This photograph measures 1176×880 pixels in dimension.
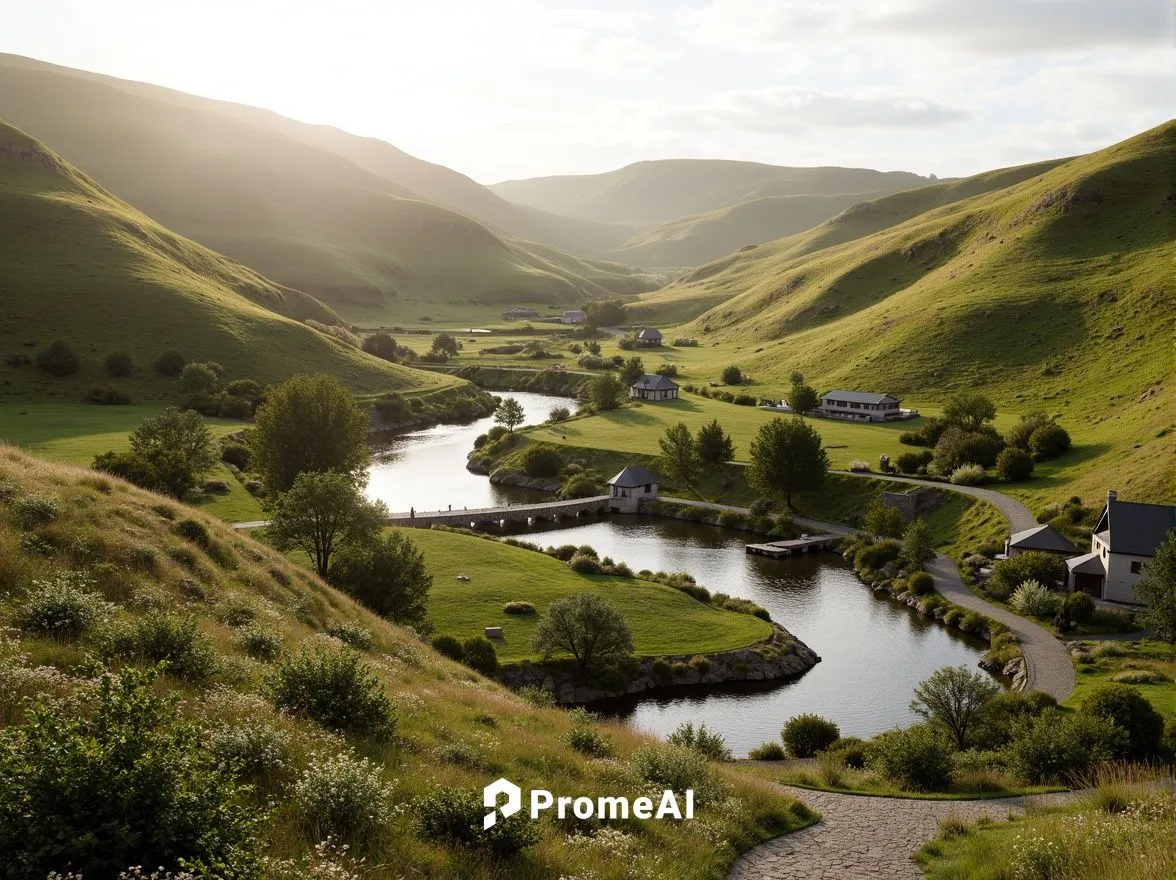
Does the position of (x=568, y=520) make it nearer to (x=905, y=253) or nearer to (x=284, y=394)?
(x=284, y=394)

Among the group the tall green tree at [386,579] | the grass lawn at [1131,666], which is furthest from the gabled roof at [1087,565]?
the tall green tree at [386,579]

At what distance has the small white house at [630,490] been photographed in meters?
91.4

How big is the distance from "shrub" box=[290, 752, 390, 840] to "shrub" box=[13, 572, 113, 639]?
739 centimetres

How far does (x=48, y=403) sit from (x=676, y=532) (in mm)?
79355

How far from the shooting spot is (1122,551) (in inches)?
2239

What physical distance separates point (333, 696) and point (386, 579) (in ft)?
92.2

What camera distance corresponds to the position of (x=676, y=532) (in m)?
84.3

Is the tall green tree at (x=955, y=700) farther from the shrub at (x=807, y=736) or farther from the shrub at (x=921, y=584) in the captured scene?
the shrub at (x=921, y=584)

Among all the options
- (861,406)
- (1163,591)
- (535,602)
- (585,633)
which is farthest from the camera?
(861,406)

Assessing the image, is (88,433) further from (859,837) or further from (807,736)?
(859,837)

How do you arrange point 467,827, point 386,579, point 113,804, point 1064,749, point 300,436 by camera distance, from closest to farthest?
point 113,804
point 467,827
point 1064,749
point 386,579
point 300,436

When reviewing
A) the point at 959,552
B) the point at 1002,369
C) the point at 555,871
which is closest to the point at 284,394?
the point at 959,552

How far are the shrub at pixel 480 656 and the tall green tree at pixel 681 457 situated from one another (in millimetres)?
51376

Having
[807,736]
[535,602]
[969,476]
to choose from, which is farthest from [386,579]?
[969,476]
